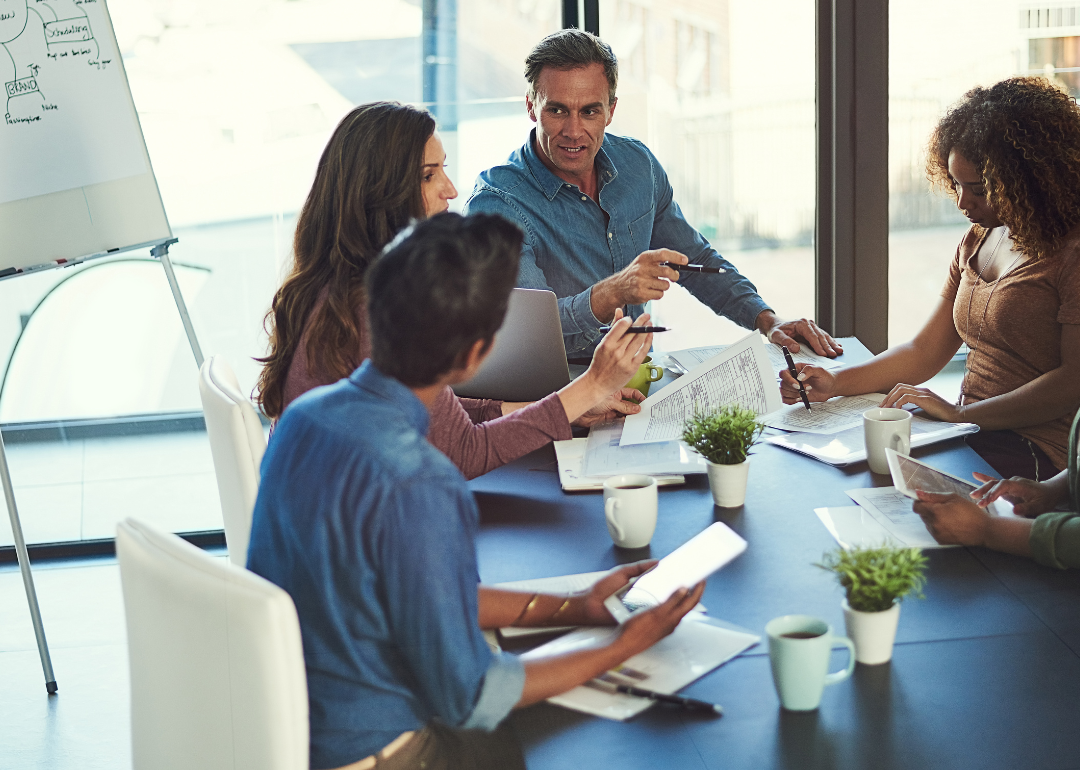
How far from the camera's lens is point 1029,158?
193 cm

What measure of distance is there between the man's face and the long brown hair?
31.5 inches

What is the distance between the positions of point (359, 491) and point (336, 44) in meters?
2.62

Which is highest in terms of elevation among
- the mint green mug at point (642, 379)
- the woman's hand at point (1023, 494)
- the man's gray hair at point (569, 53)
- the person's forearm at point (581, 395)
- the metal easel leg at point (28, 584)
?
the man's gray hair at point (569, 53)

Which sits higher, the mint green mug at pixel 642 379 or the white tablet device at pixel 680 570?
the mint green mug at pixel 642 379

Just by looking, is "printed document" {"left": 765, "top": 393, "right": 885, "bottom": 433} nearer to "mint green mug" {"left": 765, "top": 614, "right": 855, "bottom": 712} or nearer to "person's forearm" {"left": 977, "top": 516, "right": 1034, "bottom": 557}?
"person's forearm" {"left": 977, "top": 516, "right": 1034, "bottom": 557}

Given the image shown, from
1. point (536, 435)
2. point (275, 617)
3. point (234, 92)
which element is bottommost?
point (536, 435)

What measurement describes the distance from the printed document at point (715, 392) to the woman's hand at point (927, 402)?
0.25 metres

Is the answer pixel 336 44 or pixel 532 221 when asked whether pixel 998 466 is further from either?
pixel 336 44

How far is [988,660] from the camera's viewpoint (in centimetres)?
107

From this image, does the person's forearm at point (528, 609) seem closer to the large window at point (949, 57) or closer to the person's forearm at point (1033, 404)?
the person's forearm at point (1033, 404)

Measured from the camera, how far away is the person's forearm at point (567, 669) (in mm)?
1001

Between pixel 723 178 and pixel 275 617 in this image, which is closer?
pixel 275 617

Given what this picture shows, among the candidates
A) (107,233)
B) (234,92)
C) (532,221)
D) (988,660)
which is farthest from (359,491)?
(234,92)

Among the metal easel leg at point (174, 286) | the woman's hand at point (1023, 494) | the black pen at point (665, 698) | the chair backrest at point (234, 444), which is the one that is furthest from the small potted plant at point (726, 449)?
the metal easel leg at point (174, 286)
